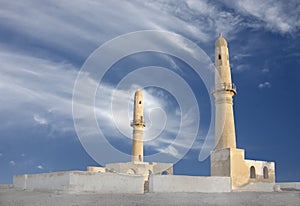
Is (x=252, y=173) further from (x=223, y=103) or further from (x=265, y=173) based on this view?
(x=223, y=103)

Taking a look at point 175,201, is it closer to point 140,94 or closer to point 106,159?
point 106,159

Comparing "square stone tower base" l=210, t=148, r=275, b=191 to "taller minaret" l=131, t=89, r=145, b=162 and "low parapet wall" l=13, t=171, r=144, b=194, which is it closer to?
"low parapet wall" l=13, t=171, r=144, b=194

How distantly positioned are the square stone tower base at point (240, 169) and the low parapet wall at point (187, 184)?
3.65 meters

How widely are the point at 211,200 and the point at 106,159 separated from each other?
51.3ft

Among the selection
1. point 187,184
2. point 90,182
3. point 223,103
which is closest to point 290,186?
point 223,103

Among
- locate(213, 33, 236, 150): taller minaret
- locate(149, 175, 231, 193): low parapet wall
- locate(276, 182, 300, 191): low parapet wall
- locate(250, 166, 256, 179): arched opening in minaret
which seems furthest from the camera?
locate(213, 33, 236, 150): taller minaret

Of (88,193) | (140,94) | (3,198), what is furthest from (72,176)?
(140,94)

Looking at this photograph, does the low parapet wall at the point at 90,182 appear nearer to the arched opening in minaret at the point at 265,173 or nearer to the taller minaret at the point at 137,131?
the arched opening in minaret at the point at 265,173

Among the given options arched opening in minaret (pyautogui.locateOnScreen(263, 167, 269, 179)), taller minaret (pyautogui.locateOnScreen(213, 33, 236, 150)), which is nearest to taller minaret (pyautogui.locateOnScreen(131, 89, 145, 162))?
taller minaret (pyautogui.locateOnScreen(213, 33, 236, 150))

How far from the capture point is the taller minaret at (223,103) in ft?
90.5

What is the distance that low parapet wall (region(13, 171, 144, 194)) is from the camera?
58.2 feet

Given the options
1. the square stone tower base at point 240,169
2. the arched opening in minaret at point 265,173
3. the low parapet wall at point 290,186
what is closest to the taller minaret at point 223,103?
the square stone tower base at point 240,169

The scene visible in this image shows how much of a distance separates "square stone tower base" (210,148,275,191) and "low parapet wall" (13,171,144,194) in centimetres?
763

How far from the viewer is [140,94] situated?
37.4 m
